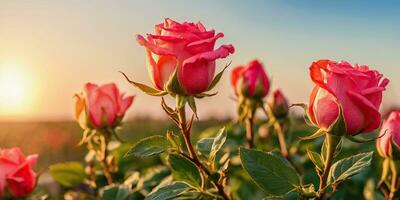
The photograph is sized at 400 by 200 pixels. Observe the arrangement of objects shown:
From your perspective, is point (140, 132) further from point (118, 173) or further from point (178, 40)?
point (178, 40)

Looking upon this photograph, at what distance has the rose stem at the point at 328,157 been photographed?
1.08 meters

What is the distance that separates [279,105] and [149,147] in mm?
797

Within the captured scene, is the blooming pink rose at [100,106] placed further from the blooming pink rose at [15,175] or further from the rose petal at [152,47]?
the rose petal at [152,47]

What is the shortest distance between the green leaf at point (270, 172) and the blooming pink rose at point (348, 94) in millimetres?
120

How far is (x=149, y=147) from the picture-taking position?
1.21 metres

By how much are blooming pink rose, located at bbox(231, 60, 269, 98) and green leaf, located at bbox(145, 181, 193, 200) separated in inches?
28.3

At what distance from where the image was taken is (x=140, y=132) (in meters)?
6.48

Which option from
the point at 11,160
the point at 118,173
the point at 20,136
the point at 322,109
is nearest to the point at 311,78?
the point at 322,109

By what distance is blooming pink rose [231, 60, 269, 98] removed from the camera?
75.0 inches

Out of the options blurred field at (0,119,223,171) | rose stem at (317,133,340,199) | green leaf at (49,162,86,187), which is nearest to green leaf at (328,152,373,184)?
rose stem at (317,133,340,199)

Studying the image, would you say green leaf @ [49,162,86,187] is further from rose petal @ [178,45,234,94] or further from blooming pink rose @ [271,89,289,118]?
rose petal @ [178,45,234,94]

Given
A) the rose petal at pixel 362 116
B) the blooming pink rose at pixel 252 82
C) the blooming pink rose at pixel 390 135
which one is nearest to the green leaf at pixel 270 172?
the rose petal at pixel 362 116

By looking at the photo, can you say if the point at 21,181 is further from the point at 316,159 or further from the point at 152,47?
the point at 316,159

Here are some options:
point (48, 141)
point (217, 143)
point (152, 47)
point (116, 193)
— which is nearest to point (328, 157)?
point (217, 143)
